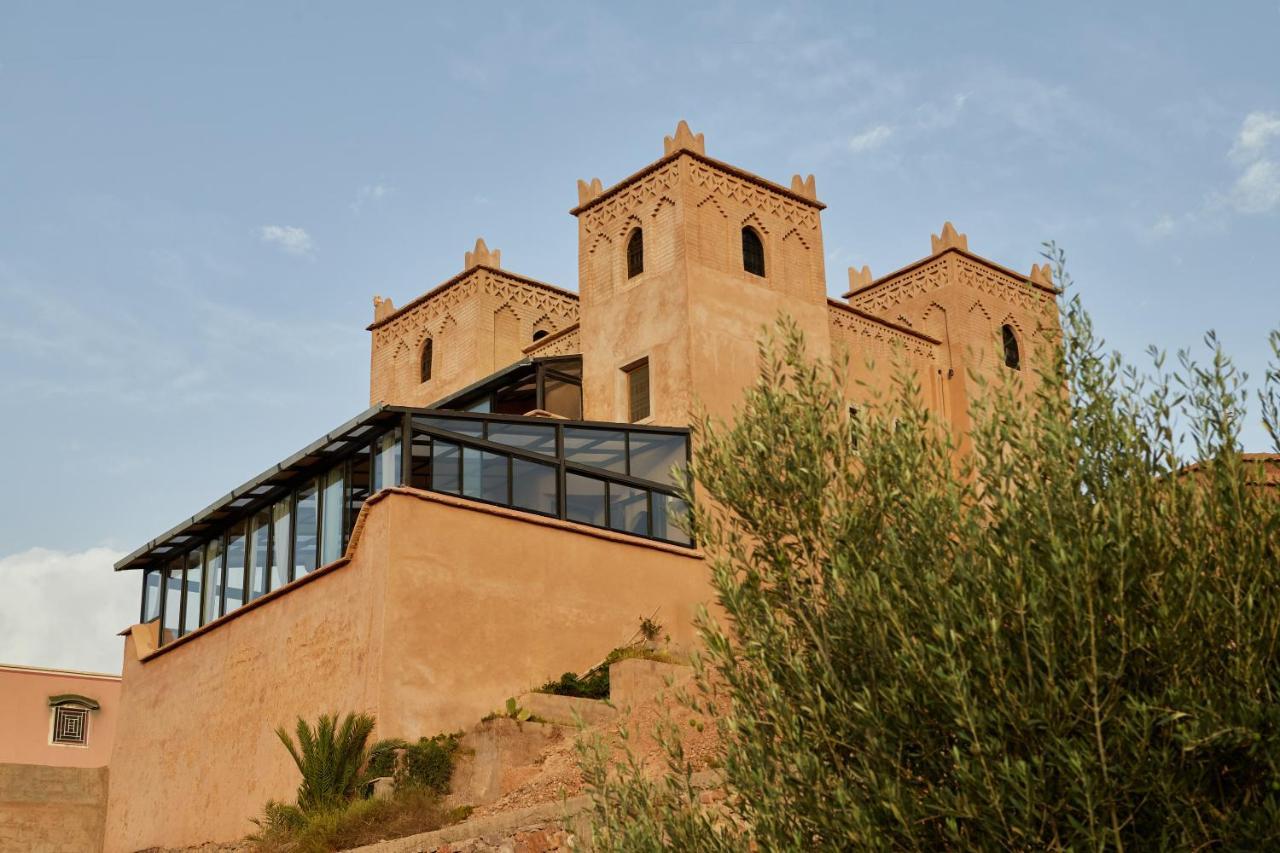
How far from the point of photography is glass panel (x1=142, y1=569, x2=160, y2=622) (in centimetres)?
3030

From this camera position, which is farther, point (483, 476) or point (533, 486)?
point (533, 486)

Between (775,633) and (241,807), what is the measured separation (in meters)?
16.2

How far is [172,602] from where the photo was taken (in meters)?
29.6

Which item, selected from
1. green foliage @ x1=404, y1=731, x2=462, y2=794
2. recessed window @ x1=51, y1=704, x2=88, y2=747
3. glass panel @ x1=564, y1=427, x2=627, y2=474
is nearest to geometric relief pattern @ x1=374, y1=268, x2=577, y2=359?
glass panel @ x1=564, y1=427, x2=627, y2=474

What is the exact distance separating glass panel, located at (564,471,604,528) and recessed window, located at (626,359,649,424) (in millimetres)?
3310

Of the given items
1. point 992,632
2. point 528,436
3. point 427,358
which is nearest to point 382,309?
point 427,358

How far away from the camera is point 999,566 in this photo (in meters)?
9.23

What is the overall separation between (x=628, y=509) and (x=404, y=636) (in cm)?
515

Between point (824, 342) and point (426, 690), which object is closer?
point (426, 690)

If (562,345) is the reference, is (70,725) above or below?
below

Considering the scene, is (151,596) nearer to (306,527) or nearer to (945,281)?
(306,527)

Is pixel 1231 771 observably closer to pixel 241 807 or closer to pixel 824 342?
pixel 241 807

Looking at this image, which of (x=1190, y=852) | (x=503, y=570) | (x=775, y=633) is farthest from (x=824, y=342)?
(x=1190, y=852)

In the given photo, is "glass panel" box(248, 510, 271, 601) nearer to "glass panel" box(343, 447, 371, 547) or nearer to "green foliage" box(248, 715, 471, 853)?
"glass panel" box(343, 447, 371, 547)
